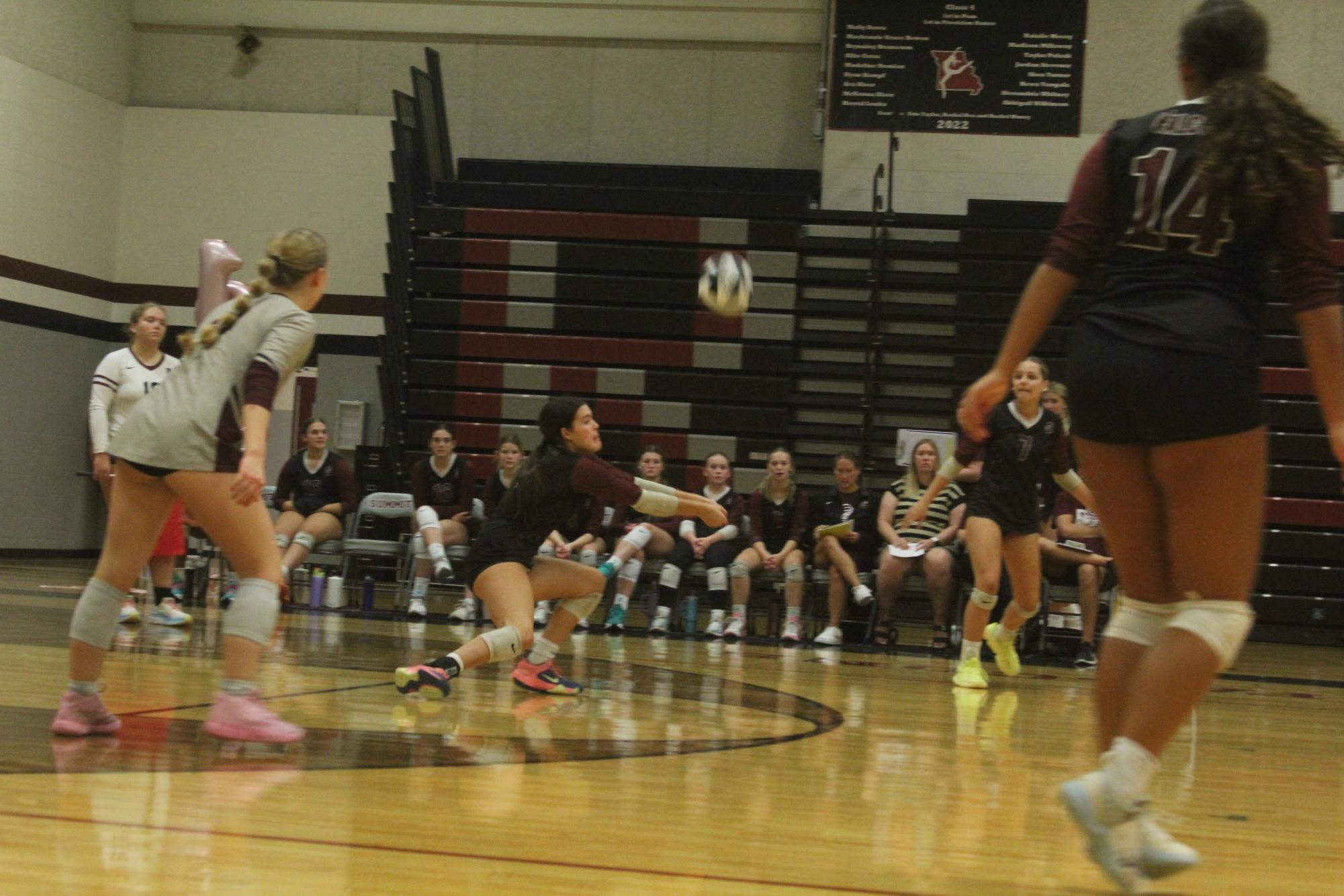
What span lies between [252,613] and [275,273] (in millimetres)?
933

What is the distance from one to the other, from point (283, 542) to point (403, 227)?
3.55 m

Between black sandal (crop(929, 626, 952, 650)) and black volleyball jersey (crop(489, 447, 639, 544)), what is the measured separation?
13.2ft

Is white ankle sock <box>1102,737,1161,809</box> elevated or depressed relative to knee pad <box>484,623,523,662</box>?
elevated

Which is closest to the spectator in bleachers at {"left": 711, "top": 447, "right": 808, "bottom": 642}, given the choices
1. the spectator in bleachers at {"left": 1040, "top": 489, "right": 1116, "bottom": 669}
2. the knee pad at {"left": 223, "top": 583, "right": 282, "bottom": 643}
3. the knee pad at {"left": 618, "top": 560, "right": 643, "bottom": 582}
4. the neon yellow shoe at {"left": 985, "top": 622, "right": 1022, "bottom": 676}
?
the knee pad at {"left": 618, "top": 560, "right": 643, "bottom": 582}

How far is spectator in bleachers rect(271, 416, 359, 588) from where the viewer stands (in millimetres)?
9602

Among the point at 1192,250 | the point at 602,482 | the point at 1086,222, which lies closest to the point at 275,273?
the point at 602,482

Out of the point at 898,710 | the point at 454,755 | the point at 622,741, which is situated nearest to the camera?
the point at 454,755

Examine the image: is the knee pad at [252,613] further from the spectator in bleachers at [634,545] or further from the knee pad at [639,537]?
the knee pad at [639,537]

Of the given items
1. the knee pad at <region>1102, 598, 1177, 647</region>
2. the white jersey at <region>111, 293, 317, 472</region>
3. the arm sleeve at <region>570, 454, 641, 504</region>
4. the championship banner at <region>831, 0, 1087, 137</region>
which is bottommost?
the knee pad at <region>1102, 598, 1177, 647</region>

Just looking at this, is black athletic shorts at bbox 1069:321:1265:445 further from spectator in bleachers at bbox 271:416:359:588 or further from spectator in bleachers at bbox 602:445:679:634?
spectator in bleachers at bbox 271:416:359:588

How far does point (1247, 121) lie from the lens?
7.67 feet

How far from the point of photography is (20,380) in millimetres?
13398

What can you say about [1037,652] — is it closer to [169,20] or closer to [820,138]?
[820,138]

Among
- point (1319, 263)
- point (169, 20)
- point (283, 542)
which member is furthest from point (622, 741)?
point (169, 20)
